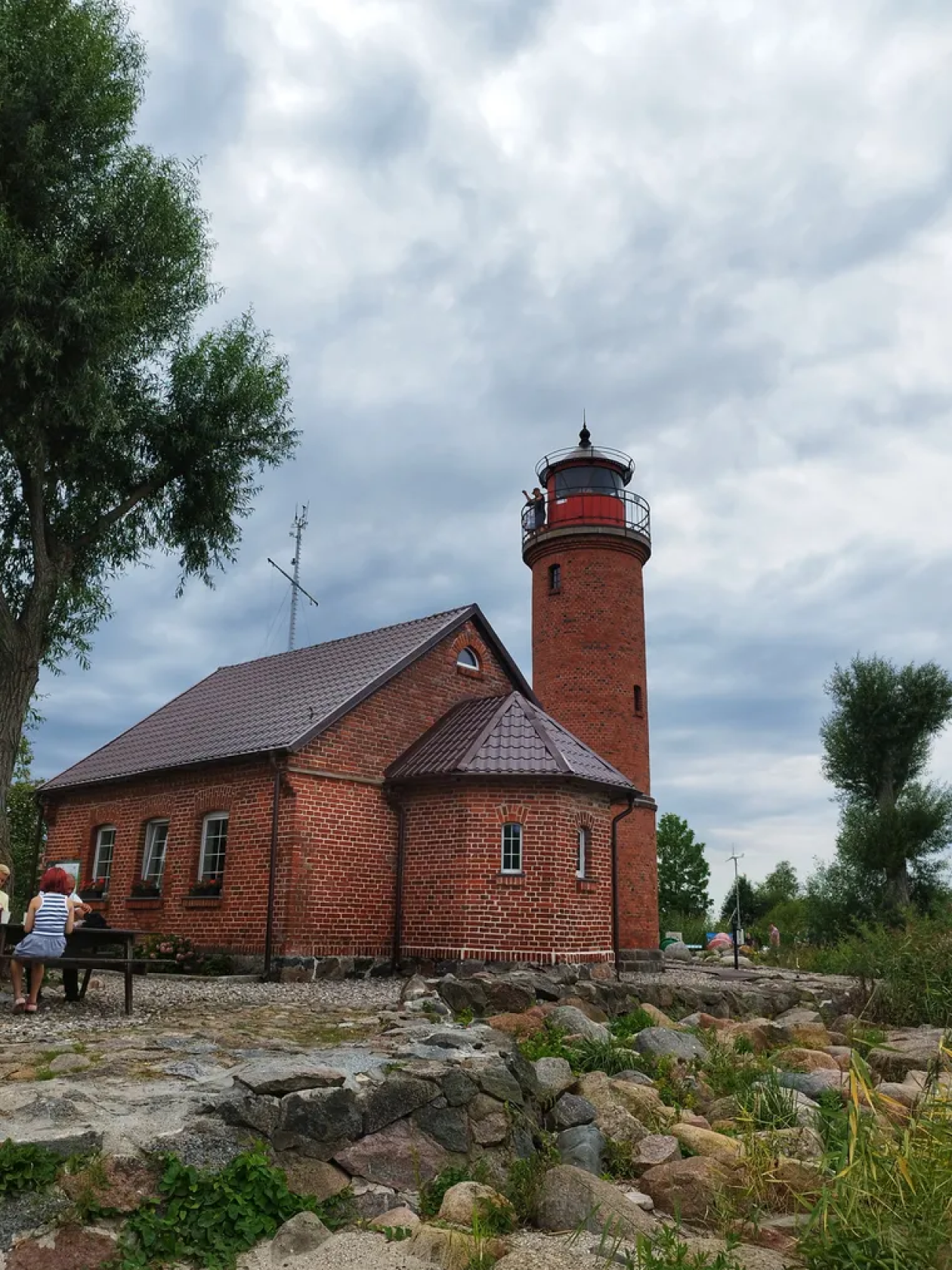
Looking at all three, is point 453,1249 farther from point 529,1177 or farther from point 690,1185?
point 690,1185

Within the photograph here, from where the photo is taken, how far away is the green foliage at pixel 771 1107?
22.3ft

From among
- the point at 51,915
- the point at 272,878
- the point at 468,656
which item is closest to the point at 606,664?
the point at 468,656

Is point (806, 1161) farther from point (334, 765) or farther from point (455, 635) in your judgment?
point (455, 635)

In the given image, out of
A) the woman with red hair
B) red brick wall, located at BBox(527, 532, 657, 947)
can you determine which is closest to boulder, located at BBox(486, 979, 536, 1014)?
the woman with red hair

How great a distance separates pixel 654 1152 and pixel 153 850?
14278 mm

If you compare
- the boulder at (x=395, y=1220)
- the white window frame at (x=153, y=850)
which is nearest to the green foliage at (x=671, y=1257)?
the boulder at (x=395, y=1220)

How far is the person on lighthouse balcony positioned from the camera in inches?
1008

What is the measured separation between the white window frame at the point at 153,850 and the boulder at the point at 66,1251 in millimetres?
13888

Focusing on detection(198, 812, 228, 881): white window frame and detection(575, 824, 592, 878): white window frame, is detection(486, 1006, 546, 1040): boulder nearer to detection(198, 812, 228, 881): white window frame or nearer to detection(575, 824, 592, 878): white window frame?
detection(575, 824, 592, 878): white window frame

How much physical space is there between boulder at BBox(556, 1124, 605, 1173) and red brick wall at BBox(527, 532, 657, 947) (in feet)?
48.7

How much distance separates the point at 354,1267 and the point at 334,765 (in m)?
12.1

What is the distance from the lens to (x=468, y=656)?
20328 millimetres

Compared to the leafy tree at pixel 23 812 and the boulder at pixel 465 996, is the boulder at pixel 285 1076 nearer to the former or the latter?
the boulder at pixel 465 996

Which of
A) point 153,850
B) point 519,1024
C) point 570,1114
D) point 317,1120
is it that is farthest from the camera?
point 153,850
